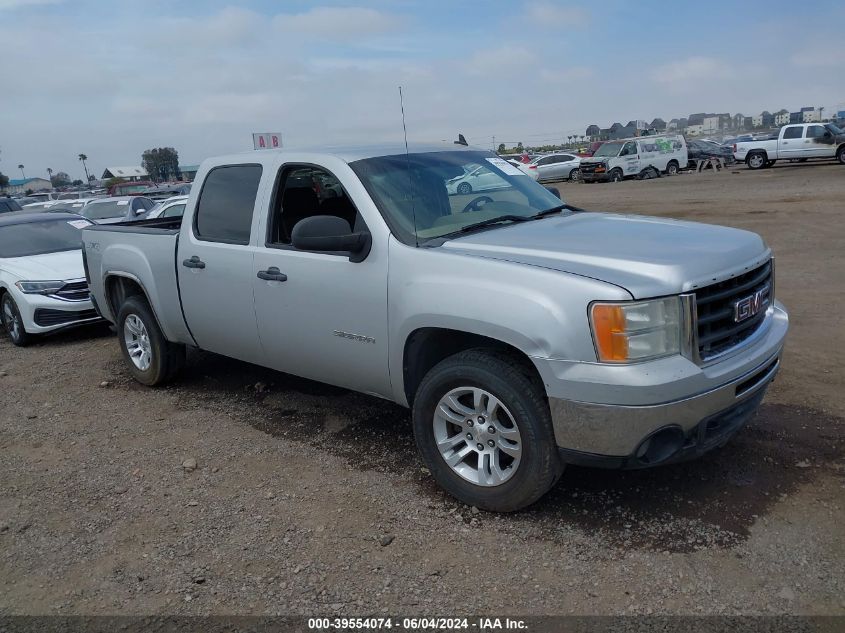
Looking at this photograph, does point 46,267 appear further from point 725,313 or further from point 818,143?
point 818,143

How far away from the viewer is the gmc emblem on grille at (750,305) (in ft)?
11.3

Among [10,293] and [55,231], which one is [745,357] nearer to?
[10,293]

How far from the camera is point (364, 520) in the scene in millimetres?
3734

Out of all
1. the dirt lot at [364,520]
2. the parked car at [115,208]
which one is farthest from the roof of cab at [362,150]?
the parked car at [115,208]

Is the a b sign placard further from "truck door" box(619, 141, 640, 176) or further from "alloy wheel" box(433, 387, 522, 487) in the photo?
"truck door" box(619, 141, 640, 176)

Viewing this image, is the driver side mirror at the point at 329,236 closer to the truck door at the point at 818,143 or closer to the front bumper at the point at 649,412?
the front bumper at the point at 649,412

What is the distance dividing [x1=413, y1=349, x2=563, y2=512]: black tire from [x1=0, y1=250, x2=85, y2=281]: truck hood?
634 centimetres

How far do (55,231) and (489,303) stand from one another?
8245mm

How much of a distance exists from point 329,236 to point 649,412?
191 centimetres

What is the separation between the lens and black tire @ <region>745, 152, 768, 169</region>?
31233 millimetres

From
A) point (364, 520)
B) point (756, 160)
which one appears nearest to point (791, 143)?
point (756, 160)

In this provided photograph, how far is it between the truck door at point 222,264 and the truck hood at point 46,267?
3.91 m

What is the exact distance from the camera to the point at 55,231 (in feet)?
31.5

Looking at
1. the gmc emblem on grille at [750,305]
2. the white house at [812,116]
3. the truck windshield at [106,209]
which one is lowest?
the gmc emblem on grille at [750,305]
